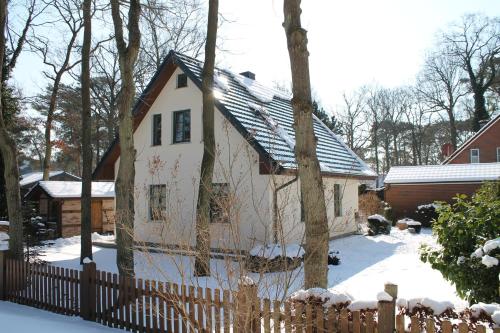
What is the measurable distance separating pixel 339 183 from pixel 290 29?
11.7 m

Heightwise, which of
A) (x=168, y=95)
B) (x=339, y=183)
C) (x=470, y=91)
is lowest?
(x=339, y=183)

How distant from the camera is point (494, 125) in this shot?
3061cm

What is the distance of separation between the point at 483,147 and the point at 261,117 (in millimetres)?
25141

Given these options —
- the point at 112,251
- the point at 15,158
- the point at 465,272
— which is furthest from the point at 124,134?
the point at 112,251

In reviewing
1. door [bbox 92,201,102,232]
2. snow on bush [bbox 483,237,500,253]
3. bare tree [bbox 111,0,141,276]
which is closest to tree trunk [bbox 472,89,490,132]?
door [bbox 92,201,102,232]

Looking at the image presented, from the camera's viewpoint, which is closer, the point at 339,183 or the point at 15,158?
the point at 15,158

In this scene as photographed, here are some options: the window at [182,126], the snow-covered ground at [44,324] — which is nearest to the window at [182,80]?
the window at [182,126]

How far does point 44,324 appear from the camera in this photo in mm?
6594

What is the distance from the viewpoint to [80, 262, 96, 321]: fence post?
6922 mm

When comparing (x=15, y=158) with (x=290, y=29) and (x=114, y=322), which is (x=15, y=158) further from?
(x=290, y=29)

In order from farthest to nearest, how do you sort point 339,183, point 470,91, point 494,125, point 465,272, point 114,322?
1. point 470,91
2. point 494,125
3. point 339,183
4. point 114,322
5. point 465,272

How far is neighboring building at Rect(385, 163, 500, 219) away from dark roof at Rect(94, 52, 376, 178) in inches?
305

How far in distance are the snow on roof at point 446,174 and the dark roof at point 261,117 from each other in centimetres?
782

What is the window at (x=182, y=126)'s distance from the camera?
49.6 feet
